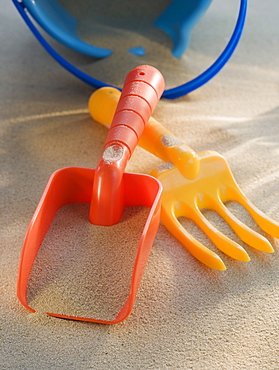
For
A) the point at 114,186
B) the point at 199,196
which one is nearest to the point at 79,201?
the point at 114,186

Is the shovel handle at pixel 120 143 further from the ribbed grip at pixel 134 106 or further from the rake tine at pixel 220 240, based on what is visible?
the rake tine at pixel 220 240

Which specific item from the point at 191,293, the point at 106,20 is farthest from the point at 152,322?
the point at 106,20

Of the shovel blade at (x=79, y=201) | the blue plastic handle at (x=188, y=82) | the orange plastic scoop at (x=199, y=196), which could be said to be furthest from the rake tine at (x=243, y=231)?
the blue plastic handle at (x=188, y=82)

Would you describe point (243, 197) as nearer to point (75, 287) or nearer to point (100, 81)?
point (75, 287)

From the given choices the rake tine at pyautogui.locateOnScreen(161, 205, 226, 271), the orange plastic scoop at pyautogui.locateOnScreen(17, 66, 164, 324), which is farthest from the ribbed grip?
the rake tine at pyautogui.locateOnScreen(161, 205, 226, 271)

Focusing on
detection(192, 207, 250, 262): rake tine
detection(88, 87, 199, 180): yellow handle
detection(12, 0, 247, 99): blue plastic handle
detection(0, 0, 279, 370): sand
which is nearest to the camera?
detection(0, 0, 279, 370): sand

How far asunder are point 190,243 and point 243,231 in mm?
94

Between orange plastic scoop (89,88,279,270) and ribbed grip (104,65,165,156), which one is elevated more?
ribbed grip (104,65,165,156)

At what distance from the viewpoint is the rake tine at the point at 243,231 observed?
0.76m

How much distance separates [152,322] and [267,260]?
0.23 m

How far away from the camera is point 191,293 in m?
0.72

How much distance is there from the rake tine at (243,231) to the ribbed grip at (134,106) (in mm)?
186

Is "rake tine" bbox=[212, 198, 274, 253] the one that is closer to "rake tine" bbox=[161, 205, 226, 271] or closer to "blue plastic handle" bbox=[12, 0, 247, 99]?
"rake tine" bbox=[161, 205, 226, 271]

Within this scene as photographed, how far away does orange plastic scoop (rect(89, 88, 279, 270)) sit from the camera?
768mm
